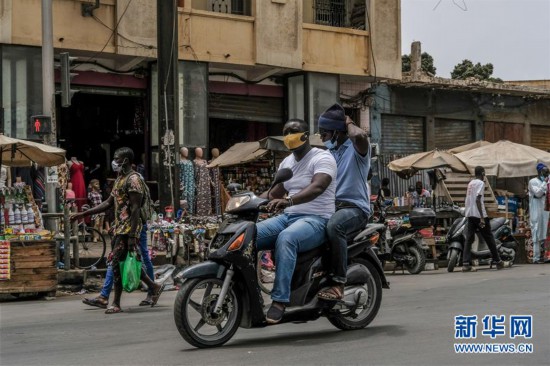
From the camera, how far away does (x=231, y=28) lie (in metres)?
23.6

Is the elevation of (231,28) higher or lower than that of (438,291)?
higher

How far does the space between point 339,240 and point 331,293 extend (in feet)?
1.51

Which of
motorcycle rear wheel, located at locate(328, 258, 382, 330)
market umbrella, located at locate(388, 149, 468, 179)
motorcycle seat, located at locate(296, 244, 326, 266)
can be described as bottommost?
motorcycle rear wheel, located at locate(328, 258, 382, 330)

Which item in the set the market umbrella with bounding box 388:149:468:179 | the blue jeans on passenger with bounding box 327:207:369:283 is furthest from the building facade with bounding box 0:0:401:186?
the blue jeans on passenger with bounding box 327:207:369:283

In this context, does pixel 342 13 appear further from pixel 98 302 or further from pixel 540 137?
pixel 98 302

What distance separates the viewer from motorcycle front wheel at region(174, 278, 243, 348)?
7.75 meters

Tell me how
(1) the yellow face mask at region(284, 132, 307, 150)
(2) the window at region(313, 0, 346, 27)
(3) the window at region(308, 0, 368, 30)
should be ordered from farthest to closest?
(3) the window at region(308, 0, 368, 30)
(2) the window at region(313, 0, 346, 27)
(1) the yellow face mask at region(284, 132, 307, 150)

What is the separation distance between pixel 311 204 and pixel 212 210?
12.4 metres

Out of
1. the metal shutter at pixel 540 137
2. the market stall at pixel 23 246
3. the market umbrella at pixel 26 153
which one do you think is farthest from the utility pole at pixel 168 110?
the metal shutter at pixel 540 137

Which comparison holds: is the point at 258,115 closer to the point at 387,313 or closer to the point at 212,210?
the point at 212,210

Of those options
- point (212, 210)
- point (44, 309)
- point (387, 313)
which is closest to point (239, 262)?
point (387, 313)

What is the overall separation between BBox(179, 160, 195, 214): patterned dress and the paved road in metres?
7.32

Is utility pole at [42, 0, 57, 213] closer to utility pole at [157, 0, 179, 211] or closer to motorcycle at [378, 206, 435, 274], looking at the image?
utility pole at [157, 0, 179, 211]

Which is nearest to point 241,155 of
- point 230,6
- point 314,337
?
point 230,6
